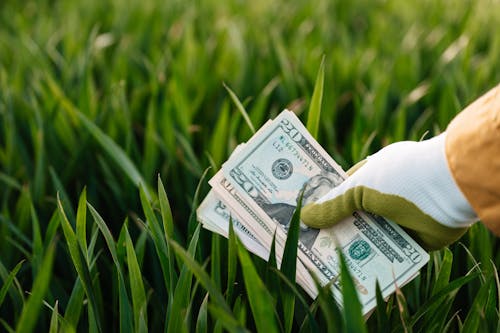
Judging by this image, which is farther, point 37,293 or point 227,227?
point 227,227

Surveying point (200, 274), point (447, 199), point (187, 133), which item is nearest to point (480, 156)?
point (447, 199)

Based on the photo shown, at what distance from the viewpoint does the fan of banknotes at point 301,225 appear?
1.27 m

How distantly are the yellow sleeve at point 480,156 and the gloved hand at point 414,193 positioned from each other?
0.02 meters

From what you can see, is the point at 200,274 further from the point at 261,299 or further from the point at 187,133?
the point at 187,133

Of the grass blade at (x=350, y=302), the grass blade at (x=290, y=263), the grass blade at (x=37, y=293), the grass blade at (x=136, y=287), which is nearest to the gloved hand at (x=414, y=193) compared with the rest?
the grass blade at (x=290, y=263)

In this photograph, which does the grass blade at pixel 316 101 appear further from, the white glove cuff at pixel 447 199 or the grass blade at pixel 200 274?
the grass blade at pixel 200 274

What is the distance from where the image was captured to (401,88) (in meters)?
2.28

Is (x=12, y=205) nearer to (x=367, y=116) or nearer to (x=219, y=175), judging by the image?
(x=219, y=175)

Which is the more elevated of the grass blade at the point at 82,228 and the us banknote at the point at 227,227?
the grass blade at the point at 82,228

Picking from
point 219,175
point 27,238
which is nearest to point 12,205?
point 27,238

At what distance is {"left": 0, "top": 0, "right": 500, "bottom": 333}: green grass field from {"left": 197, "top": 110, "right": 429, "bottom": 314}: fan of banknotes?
0.05m

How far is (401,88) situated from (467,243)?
0.87 meters

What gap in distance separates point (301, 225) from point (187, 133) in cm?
65

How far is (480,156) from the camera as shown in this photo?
43.4 inches
